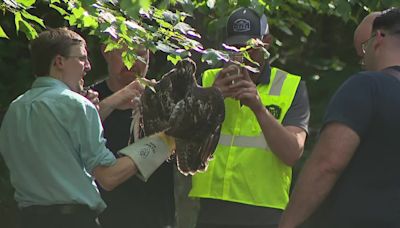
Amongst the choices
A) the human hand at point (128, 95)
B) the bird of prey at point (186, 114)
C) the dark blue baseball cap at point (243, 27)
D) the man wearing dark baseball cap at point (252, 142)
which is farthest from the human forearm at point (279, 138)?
the human hand at point (128, 95)

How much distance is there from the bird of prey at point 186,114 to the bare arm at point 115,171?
0.62 ft

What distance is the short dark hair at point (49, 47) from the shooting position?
5320 mm

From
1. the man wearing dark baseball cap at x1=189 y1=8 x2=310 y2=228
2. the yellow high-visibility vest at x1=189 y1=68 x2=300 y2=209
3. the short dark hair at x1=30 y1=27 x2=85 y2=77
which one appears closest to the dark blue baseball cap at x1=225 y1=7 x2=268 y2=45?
the man wearing dark baseball cap at x1=189 y1=8 x2=310 y2=228

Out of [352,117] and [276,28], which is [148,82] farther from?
[276,28]

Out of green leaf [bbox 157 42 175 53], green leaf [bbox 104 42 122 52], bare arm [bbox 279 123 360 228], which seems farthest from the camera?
green leaf [bbox 104 42 122 52]

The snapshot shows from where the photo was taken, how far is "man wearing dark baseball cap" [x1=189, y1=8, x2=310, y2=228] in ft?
18.0

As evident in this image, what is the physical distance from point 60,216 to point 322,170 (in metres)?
1.35

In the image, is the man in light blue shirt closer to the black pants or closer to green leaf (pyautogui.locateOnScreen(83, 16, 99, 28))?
the black pants

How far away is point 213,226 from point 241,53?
0.89m

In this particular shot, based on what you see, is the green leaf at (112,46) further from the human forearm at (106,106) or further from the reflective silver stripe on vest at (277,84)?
the reflective silver stripe on vest at (277,84)

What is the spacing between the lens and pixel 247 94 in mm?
5430

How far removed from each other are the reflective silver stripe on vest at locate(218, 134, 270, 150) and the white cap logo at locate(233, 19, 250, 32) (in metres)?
0.56

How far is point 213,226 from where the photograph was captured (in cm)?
557

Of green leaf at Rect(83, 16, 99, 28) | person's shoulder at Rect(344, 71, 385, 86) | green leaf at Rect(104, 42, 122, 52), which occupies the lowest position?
green leaf at Rect(104, 42, 122, 52)
